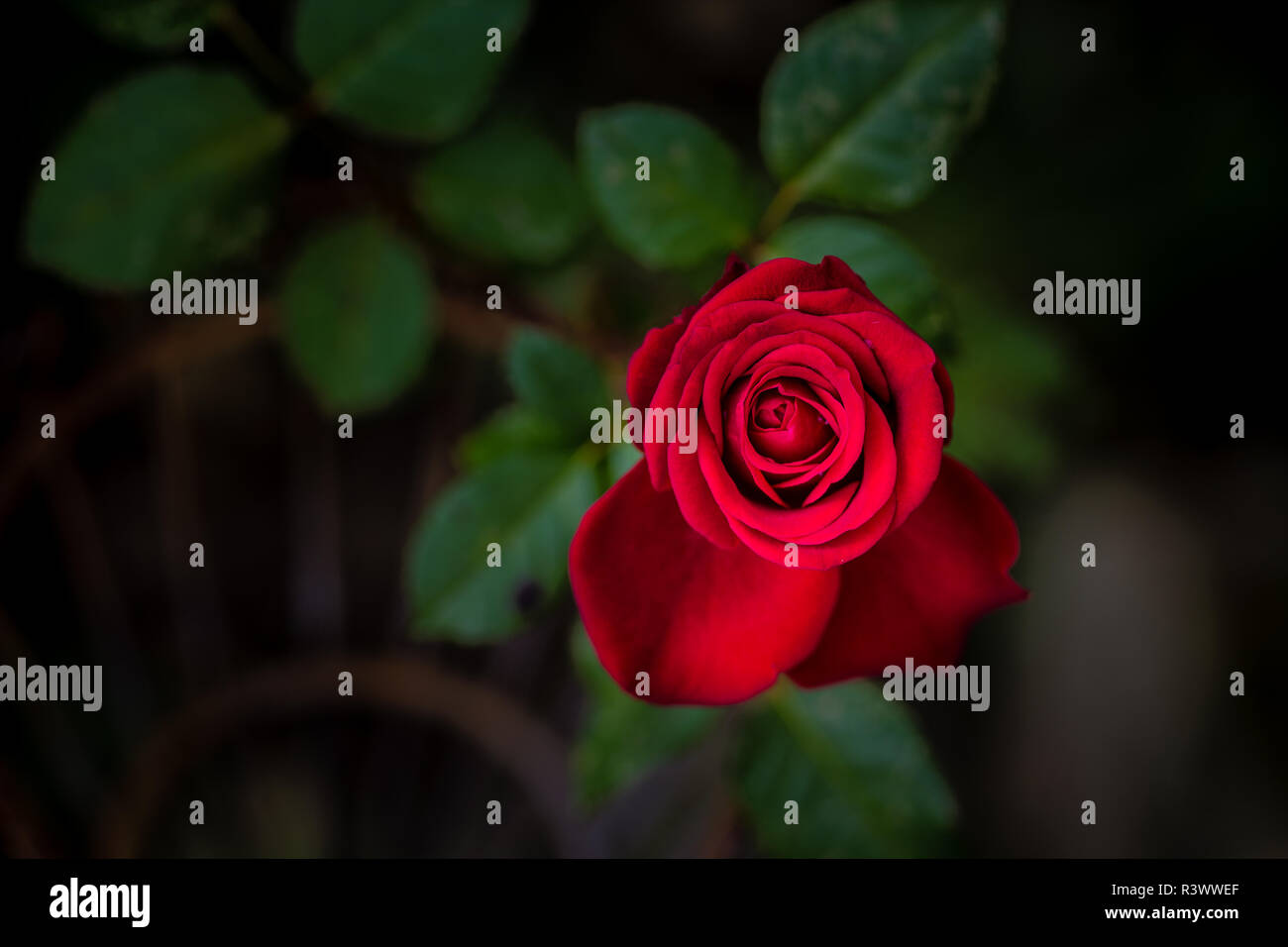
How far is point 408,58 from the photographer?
72 centimetres

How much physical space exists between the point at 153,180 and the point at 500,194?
0.28 metres

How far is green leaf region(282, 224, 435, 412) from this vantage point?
0.79m

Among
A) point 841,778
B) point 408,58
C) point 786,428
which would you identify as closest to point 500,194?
point 408,58

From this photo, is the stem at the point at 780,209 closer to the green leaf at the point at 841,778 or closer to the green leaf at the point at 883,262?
the green leaf at the point at 883,262

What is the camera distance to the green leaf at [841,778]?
715 mm

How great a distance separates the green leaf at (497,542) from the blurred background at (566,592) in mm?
256

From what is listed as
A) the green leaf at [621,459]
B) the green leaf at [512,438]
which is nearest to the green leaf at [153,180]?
the green leaf at [512,438]

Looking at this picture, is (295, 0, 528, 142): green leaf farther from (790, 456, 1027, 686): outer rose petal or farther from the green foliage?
(790, 456, 1027, 686): outer rose petal

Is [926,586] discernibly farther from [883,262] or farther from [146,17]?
[146,17]

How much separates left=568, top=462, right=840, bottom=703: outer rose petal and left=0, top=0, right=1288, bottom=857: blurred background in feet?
1.36

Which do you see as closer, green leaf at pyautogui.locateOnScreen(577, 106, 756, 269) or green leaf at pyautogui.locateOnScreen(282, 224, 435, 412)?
green leaf at pyautogui.locateOnScreen(577, 106, 756, 269)

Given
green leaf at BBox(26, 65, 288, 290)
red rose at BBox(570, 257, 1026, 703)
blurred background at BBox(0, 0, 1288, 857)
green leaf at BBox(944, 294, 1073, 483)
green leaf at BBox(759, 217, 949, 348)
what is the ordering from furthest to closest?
green leaf at BBox(944, 294, 1073, 483) → blurred background at BBox(0, 0, 1288, 857) → green leaf at BBox(26, 65, 288, 290) → green leaf at BBox(759, 217, 949, 348) → red rose at BBox(570, 257, 1026, 703)

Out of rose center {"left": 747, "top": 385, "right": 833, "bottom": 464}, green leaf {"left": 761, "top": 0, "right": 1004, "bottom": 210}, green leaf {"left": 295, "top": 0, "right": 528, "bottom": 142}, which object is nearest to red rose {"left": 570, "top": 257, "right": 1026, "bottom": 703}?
rose center {"left": 747, "top": 385, "right": 833, "bottom": 464}
